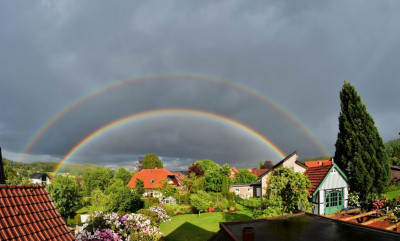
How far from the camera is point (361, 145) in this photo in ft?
82.1

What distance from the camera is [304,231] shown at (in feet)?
27.5

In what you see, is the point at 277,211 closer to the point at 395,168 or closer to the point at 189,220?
the point at 189,220

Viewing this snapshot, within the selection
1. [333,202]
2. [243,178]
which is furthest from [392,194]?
[243,178]

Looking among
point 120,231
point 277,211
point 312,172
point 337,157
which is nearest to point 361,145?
point 337,157

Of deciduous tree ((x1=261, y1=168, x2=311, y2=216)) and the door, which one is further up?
deciduous tree ((x1=261, y1=168, x2=311, y2=216))

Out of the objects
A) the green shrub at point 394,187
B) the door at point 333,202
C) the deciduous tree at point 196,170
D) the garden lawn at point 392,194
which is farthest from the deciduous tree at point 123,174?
the green shrub at point 394,187

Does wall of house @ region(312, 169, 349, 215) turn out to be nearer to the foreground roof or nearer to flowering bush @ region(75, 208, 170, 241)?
the foreground roof

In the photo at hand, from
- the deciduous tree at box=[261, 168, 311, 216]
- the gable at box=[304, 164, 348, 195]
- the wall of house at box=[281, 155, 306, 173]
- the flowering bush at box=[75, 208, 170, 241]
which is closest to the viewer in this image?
the flowering bush at box=[75, 208, 170, 241]

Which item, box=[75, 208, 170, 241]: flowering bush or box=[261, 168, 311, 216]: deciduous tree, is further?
box=[261, 168, 311, 216]: deciduous tree

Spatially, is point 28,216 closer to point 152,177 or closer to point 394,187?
point 394,187

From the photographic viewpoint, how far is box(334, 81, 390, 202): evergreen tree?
24.3 m

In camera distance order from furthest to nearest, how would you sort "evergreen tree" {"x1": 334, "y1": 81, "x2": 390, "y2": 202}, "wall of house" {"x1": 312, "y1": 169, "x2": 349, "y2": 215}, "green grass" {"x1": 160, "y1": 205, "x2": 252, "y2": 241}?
"evergreen tree" {"x1": 334, "y1": 81, "x2": 390, "y2": 202} → "wall of house" {"x1": 312, "y1": 169, "x2": 349, "y2": 215} → "green grass" {"x1": 160, "y1": 205, "x2": 252, "y2": 241}

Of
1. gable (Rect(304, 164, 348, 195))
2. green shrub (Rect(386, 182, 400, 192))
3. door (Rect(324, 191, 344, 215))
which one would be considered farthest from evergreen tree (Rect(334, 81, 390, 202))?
green shrub (Rect(386, 182, 400, 192))

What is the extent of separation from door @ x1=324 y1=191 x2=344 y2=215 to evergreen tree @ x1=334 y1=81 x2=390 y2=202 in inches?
A: 91.0
